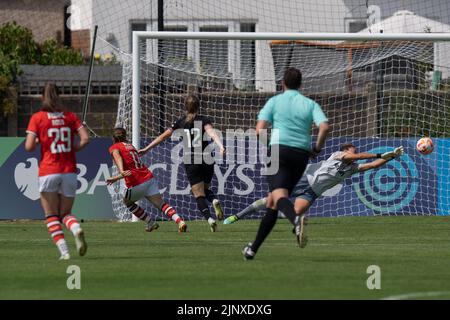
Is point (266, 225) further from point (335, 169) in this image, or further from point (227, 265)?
point (335, 169)

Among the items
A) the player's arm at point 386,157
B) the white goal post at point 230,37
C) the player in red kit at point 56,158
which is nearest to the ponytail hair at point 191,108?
the white goal post at point 230,37

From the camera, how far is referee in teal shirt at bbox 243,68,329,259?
12891 millimetres

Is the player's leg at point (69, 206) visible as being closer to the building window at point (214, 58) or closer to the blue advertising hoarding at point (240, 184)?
the blue advertising hoarding at point (240, 184)

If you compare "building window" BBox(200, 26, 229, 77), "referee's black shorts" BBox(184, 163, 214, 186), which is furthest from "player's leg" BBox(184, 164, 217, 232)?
"building window" BBox(200, 26, 229, 77)

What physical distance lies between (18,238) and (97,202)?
528cm

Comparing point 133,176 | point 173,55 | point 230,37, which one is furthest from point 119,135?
point 173,55

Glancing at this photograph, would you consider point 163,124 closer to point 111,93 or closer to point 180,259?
point 111,93

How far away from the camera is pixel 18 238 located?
1733cm

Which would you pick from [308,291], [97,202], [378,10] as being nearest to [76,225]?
[308,291]

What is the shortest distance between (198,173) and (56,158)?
7044 millimetres

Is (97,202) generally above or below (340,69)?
below

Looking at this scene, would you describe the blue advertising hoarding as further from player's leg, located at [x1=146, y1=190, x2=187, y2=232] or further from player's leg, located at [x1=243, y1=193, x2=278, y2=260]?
player's leg, located at [x1=243, y1=193, x2=278, y2=260]

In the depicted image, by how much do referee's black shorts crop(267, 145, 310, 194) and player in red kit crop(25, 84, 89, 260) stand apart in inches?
84.3

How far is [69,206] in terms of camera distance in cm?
1326
